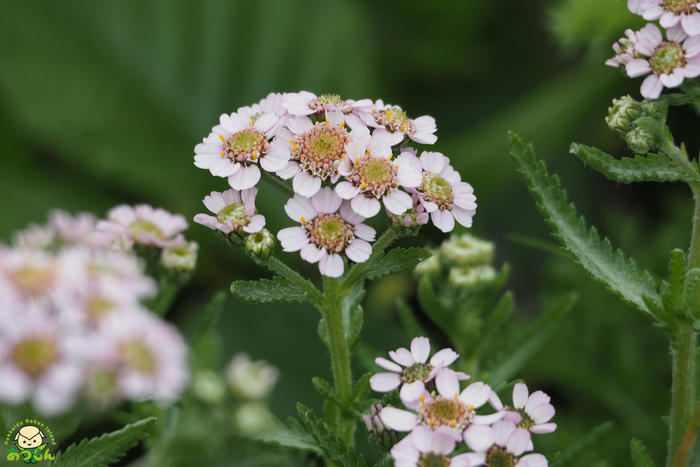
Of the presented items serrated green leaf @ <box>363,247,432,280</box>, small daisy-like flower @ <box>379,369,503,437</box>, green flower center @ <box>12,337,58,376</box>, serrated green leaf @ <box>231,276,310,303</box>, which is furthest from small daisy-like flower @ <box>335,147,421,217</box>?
green flower center @ <box>12,337,58,376</box>

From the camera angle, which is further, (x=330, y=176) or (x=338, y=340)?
(x=338, y=340)

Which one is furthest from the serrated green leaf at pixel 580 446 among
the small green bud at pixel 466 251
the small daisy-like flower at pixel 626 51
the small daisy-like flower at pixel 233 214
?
the small daisy-like flower at pixel 233 214

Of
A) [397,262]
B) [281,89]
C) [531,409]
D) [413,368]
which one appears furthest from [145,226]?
[281,89]

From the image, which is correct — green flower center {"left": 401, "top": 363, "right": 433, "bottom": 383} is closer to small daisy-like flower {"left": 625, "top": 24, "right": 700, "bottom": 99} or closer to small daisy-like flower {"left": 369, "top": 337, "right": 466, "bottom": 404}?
small daisy-like flower {"left": 369, "top": 337, "right": 466, "bottom": 404}

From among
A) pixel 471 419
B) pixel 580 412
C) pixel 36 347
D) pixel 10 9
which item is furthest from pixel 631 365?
pixel 10 9

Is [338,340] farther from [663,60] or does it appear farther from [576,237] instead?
[663,60]

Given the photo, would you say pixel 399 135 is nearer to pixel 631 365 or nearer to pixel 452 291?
pixel 452 291
